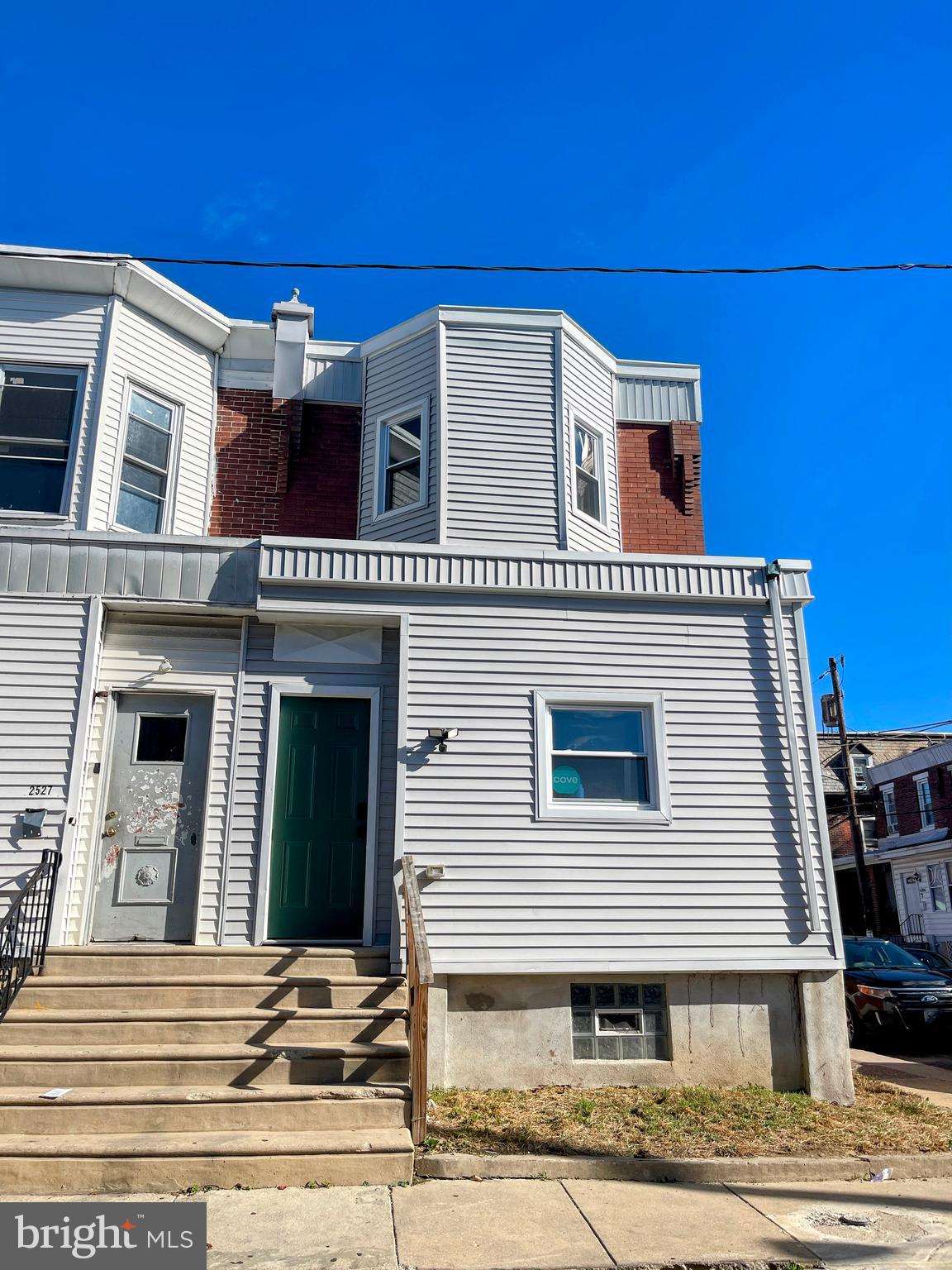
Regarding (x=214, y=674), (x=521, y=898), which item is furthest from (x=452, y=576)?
(x=521, y=898)

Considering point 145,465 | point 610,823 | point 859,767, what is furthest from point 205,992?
point 859,767

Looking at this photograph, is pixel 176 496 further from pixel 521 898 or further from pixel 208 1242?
pixel 208 1242

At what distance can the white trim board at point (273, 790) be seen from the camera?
7824 millimetres

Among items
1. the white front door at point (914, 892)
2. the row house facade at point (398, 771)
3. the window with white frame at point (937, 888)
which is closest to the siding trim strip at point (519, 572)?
the row house facade at point (398, 771)

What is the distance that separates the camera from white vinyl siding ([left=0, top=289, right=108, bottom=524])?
30.9 feet

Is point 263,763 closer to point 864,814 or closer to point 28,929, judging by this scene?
point 28,929

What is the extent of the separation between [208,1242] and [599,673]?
542 centimetres

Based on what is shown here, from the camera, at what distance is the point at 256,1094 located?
18.6 feet

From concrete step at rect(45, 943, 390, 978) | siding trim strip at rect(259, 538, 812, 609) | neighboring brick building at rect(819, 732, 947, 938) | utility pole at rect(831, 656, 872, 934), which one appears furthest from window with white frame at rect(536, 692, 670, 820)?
neighboring brick building at rect(819, 732, 947, 938)

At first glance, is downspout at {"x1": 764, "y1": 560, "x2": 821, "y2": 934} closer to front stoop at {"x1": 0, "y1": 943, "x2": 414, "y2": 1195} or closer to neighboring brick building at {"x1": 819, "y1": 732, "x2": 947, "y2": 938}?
front stoop at {"x1": 0, "y1": 943, "x2": 414, "y2": 1195}

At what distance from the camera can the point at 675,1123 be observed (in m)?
6.48

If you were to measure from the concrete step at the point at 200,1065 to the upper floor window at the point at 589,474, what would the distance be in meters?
6.70

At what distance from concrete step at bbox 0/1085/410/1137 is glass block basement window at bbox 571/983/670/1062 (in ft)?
7.79

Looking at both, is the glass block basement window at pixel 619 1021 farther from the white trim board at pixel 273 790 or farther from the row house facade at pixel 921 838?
the row house facade at pixel 921 838
